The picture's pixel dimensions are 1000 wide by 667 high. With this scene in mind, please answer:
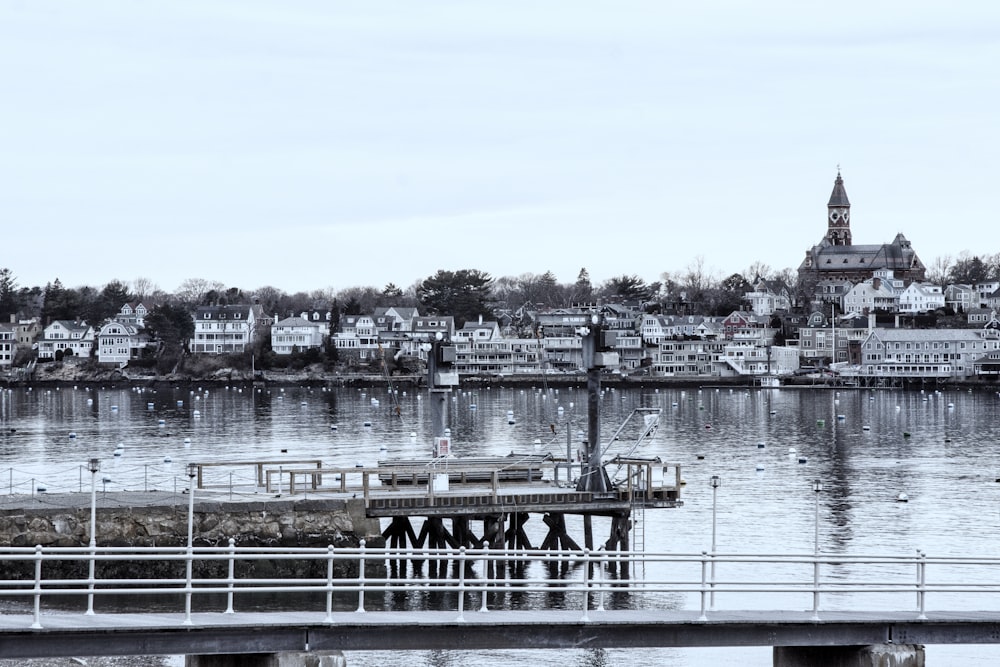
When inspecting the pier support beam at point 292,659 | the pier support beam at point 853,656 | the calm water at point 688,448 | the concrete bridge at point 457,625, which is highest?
the concrete bridge at point 457,625

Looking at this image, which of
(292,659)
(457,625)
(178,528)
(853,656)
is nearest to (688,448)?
(178,528)

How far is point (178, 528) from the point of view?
124 ft

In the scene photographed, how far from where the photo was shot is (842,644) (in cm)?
2330

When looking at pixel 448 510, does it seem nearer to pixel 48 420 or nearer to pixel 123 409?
pixel 48 420

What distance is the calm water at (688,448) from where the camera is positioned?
176 ft

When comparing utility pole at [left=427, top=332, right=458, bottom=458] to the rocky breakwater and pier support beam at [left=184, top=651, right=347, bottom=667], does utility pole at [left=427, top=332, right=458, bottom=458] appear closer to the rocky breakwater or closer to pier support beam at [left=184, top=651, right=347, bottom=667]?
the rocky breakwater

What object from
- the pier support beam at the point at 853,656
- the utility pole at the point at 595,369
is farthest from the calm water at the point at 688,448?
the pier support beam at the point at 853,656

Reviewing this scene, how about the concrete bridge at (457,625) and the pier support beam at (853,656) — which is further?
the pier support beam at (853,656)

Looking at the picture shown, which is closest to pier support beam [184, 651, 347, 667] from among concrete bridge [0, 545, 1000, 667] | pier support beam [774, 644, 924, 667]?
concrete bridge [0, 545, 1000, 667]

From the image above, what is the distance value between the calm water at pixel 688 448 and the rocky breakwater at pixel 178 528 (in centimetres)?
545

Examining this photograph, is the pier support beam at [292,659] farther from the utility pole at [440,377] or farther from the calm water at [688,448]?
the utility pole at [440,377]

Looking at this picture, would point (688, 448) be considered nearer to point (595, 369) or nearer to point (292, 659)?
point (595, 369)

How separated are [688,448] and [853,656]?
Result: 7801 centimetres

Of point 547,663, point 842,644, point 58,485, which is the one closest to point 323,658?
point 842,644
